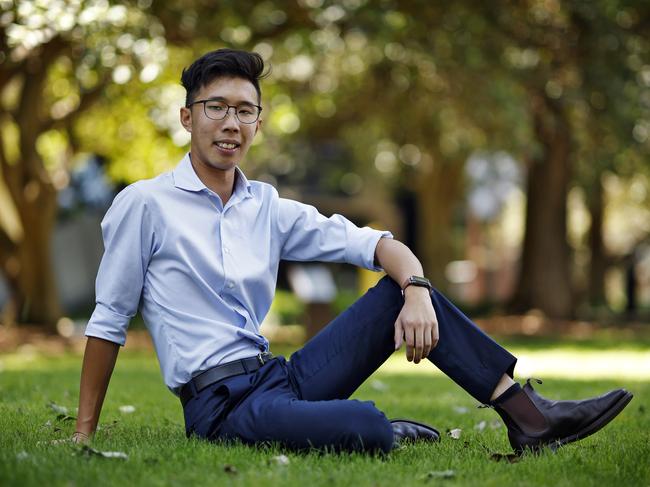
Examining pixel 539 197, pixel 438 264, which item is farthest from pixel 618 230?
pixel 539 197

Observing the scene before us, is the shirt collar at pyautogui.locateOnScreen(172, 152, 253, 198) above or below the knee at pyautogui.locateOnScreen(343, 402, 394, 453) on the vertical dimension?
above

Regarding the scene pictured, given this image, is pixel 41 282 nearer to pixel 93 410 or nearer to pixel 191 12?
pixel 191 12

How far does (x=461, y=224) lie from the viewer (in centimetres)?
3872

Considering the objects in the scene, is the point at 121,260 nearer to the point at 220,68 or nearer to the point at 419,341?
the point at 220,68

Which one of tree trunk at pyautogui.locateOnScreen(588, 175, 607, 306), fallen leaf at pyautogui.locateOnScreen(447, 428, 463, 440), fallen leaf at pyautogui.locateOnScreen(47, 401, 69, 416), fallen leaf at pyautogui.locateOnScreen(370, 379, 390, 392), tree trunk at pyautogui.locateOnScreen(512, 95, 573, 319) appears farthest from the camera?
tree trunk at pyautogui.locateOnScreen(588, 175, 607, 306)

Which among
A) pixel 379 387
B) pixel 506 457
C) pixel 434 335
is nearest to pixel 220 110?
pixel 434 335

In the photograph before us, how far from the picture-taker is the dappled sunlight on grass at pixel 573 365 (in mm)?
10914

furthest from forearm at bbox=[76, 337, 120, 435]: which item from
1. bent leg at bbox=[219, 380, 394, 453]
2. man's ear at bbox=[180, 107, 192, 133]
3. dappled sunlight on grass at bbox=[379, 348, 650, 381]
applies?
dappled sunlight on grass at bbox=[379, 348, 650, 381]

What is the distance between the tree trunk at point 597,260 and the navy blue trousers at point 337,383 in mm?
22223

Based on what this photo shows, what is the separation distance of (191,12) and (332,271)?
2100 centimetres

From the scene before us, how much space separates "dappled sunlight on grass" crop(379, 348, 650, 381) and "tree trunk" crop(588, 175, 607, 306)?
40.8 ft

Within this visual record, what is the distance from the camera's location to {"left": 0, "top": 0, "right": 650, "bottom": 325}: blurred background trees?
11547mm

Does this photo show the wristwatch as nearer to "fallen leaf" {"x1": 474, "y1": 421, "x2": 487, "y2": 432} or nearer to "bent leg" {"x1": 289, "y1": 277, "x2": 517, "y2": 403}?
"bent leg" {"x1": 289, "y1": 277, "x2": 517, "y2": 403}

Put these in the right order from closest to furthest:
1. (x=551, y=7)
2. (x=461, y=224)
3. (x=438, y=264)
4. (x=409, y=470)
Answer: (x=409, y=470) → (x=551, y=7) → (x=438, y=264) → (x=461, y=224)
